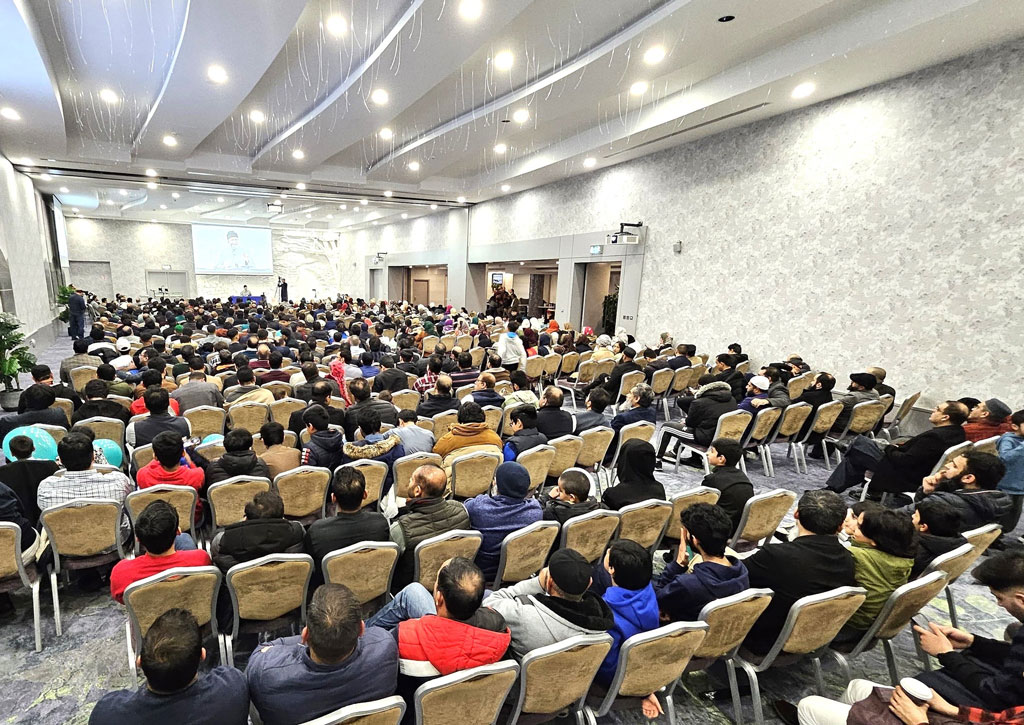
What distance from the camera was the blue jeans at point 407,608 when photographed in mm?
2111

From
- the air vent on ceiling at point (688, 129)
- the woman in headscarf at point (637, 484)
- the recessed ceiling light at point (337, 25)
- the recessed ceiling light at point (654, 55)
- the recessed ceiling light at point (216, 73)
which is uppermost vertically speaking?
the recessed ceiling light at point (337, 25)

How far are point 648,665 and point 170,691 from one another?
5.78ft

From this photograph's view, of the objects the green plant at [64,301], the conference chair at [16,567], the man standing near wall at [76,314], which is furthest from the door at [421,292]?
the conference chair at [16,567]

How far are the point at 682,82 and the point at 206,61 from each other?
26.4 feet

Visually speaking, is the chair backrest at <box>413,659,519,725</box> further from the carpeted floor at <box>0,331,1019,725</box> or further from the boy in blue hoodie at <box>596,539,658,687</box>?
the carpeted floor at <box>0,331,1019,725</box>

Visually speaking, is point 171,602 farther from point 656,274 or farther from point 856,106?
point 656,274

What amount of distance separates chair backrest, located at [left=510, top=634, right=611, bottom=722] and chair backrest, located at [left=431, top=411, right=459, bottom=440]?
3263 millimetres

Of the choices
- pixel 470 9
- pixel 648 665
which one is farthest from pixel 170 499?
pixel 470 9

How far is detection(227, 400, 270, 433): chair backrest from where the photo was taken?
201 inches

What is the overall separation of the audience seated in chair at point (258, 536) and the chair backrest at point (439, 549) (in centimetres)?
67

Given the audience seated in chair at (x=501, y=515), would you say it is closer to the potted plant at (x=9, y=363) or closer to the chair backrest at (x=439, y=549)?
the chair backrest at (x=439, y=549)

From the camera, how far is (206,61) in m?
7.02

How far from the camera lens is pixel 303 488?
11.3 feet

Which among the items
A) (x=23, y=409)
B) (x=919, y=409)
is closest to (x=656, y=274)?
(x=919, y=409)
